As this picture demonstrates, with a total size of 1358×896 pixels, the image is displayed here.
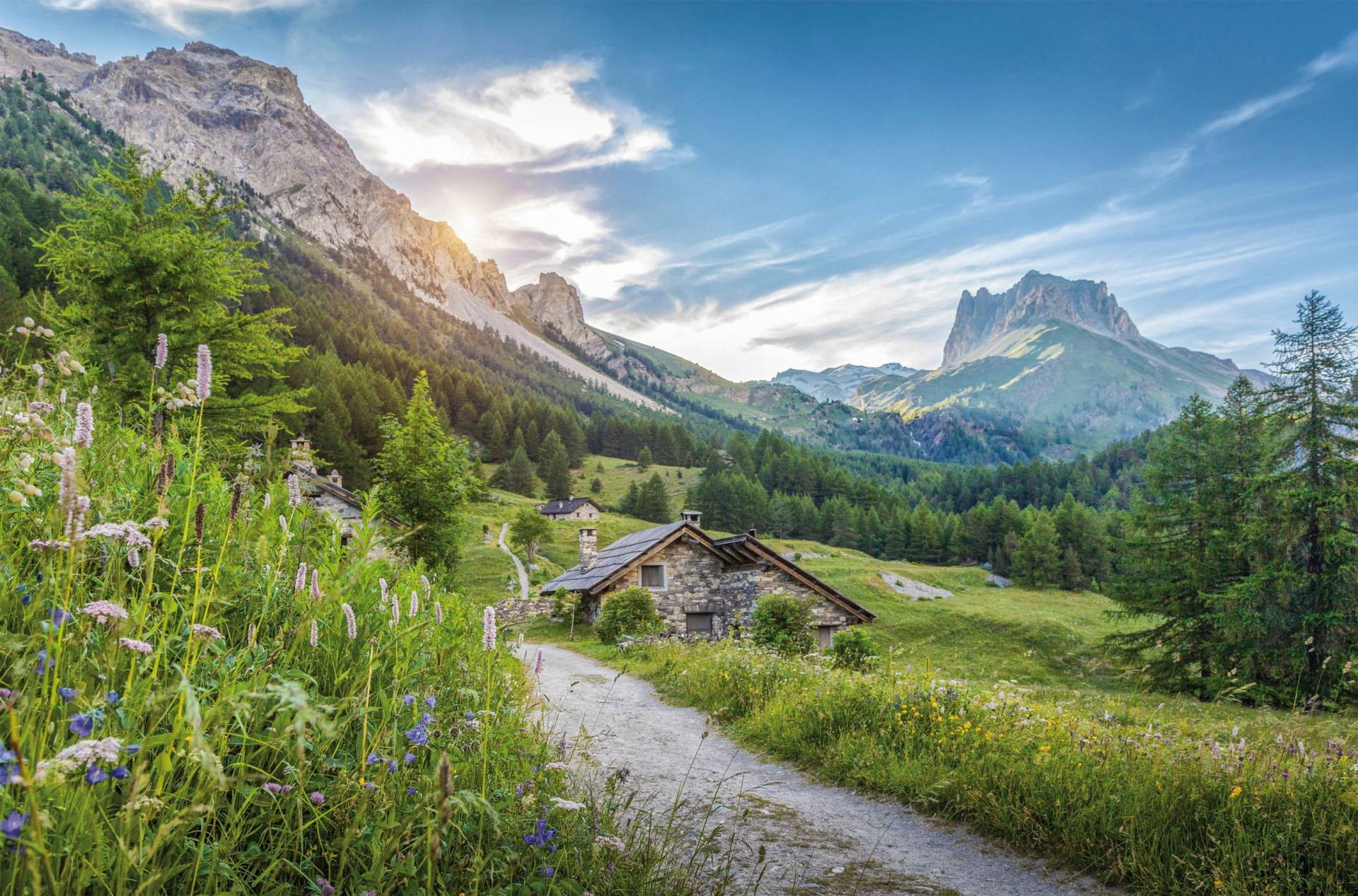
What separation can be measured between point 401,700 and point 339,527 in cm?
223

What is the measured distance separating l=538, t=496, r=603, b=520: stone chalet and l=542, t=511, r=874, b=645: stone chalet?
6654 centimetres

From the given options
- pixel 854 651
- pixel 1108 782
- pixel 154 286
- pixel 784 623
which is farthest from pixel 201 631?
pixel 784 623

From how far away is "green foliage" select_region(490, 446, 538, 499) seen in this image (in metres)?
115

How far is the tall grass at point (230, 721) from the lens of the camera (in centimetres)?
170

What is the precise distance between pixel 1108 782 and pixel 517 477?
4509 inches

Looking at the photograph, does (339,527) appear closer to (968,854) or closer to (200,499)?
(200,499)

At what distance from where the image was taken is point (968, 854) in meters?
5.13

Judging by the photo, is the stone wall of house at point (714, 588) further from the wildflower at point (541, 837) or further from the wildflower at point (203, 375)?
the wildflower at point (203, 375)

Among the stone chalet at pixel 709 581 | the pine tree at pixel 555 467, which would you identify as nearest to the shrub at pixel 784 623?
the stone chalet at pixel 709 581

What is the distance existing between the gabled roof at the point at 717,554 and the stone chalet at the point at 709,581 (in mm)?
33

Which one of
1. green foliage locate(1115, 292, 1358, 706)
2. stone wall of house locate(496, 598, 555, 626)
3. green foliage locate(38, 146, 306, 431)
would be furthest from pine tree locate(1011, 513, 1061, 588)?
green foliage locate(38, 146, 306, 431)

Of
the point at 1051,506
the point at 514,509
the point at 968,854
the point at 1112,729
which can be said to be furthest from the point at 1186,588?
the point at 1051,506

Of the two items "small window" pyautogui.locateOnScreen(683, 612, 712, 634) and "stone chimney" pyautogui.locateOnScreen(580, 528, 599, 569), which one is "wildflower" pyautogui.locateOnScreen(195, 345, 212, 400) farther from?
"stone chimney" pyautogui.locateOnScreen(580, 528, 599, 569)

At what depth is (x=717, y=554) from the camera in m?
29.5
